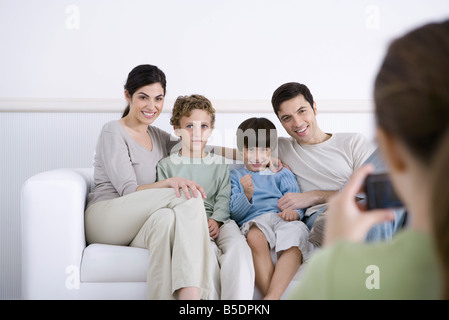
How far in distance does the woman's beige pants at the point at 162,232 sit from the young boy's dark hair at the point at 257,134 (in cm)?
51

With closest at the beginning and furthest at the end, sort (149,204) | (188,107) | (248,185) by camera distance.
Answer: (149,204), (248,185), (188,107)

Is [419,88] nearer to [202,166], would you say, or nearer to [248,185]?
[248,185]

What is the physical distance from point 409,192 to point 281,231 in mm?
1351

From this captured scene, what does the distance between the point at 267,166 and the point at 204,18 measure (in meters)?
0.96

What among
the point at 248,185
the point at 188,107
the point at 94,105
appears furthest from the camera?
the point at 94,105

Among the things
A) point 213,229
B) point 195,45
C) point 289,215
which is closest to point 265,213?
point 289,215

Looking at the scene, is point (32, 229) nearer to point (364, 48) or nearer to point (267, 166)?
point (267, 166)

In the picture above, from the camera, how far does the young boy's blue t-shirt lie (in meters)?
1.96

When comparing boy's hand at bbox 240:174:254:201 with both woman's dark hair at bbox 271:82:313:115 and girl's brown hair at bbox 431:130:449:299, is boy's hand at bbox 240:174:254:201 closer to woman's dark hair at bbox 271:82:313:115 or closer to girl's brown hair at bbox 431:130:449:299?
woman's dark hair at bbox 271:82:313:115

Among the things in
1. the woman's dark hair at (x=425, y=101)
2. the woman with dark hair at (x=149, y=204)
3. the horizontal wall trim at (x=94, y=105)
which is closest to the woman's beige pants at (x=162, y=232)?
the woman with dark hair at (x=149, y=204)

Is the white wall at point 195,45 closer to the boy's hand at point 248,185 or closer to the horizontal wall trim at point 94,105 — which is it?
the horizontal wall trim at point 94,105

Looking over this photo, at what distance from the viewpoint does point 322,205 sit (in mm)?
1915

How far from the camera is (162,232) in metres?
1.58

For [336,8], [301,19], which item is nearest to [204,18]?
[301,19]
